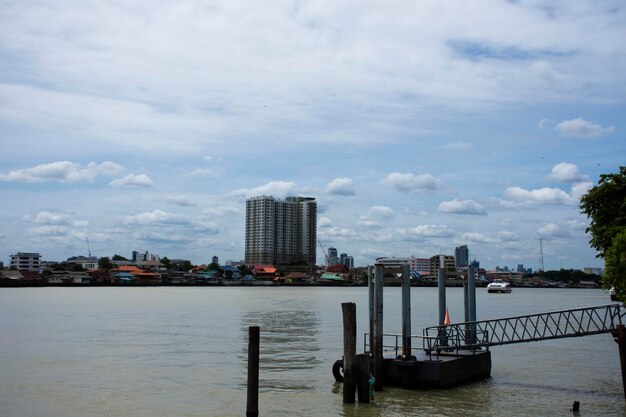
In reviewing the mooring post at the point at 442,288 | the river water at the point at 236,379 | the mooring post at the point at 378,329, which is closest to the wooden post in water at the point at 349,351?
the river water at the point at 236,379

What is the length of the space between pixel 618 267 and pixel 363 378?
1125 cm

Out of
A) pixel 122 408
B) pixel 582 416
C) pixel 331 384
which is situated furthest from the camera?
pixel 331 384

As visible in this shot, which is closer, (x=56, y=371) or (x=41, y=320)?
(x=56, y=371)

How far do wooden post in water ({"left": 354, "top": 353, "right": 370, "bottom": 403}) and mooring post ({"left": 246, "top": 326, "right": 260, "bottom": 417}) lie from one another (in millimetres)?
4622

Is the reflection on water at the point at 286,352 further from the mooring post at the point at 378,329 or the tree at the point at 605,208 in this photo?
the tree at the point at 605,208

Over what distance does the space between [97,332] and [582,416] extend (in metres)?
47.2

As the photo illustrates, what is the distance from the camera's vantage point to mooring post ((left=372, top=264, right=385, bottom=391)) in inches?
1126

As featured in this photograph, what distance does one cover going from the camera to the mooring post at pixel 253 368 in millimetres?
22188

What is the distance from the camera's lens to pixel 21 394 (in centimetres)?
3111

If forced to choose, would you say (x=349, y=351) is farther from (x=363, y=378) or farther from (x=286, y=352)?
(x=286, y=352)

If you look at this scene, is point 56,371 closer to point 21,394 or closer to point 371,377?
point 21,394

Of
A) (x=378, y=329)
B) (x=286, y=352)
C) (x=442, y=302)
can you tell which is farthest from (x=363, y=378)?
(x=286, y=352)

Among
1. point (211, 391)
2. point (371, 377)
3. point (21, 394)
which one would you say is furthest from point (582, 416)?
point (21, 394)

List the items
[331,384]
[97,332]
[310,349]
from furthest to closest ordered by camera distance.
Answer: [97,332], [310,349], [331,384]
